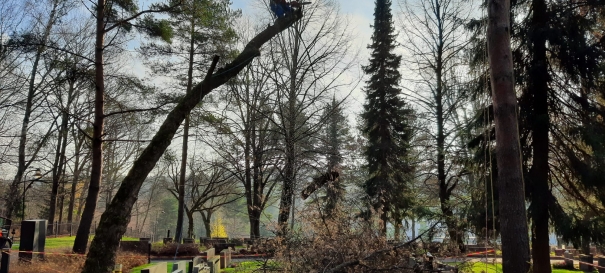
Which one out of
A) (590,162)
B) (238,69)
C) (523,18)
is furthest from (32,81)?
(590,162)

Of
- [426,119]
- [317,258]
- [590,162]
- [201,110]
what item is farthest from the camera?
[426,119]

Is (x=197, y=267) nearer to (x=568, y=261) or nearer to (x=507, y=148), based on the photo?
(x=507, y=148)

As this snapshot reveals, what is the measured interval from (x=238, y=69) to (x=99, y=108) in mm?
4534

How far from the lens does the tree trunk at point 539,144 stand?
9625 millimetres

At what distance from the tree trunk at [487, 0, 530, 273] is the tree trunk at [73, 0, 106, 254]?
348 inches

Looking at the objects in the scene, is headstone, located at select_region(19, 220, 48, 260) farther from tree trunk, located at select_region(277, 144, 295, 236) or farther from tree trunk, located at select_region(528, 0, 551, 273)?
tree trunk, located at select_region(528, 0, 551, 273)

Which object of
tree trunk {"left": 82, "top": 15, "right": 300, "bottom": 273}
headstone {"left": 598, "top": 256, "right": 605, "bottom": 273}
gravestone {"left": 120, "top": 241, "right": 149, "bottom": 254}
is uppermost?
tree trunk {"left": 82, "top": 15, "right": 300, "bottom": 273}

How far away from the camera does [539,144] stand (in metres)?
10.1

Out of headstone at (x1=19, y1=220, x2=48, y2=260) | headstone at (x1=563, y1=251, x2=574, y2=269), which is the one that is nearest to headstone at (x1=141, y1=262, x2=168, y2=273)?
headstone at (x1=19, y1=220, x2=48, y2=260)

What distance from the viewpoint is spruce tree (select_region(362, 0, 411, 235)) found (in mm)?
22062

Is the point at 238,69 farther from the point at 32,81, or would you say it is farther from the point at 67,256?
the point at 32,81

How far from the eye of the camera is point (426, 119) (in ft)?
67.9

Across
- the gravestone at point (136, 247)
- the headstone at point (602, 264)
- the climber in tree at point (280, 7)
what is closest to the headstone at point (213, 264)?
the gravestone at point (136, 247)

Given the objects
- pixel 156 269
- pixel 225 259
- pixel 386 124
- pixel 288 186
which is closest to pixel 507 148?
pixel 156 269
